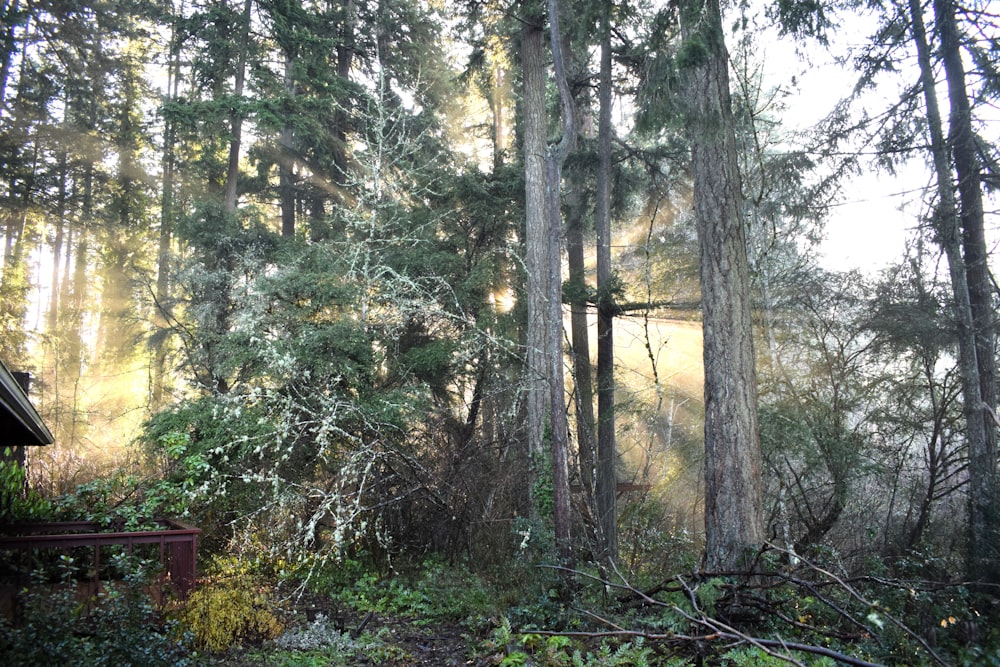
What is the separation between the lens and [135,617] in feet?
16.6

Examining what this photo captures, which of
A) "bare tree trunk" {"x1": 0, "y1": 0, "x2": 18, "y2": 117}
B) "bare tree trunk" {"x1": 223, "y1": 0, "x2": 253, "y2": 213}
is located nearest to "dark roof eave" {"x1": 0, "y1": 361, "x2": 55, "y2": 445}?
"bare tree trunk" {"x1": 223, "y1": 0, "x2": 253, "y2": 213}

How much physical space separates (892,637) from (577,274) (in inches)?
335

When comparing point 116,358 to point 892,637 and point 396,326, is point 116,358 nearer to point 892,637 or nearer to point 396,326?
point 396,326

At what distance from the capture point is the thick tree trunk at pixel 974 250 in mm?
8789

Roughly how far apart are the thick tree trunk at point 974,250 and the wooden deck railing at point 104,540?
9646 mm

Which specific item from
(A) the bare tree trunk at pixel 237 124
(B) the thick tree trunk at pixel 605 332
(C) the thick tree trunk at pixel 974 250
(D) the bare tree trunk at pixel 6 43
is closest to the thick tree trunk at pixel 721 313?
(C) the thick tree trunk at pixel 974 250

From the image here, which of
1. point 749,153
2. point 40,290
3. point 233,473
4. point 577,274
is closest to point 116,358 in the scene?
point 40,290

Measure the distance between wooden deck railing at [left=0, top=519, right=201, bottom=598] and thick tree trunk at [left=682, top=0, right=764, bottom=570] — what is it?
551 cm

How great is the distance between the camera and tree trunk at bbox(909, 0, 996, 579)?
855 cm

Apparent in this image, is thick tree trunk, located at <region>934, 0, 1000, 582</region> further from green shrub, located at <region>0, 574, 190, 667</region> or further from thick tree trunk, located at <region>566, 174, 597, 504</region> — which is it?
green shrub, located at <region>0, 574, 190, 667</region>

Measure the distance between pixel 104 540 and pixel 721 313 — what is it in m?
6.81

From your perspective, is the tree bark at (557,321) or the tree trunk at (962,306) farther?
the tree trunk at (962,306)

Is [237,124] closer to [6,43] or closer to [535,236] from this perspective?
[6,43]

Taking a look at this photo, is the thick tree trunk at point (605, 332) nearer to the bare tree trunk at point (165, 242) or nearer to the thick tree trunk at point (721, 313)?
the thick tree trunk at point (721, 313)
